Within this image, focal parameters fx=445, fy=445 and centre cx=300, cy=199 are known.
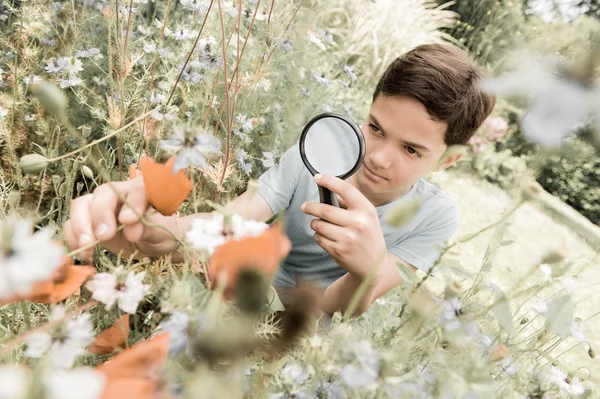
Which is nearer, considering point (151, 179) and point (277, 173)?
point (151, 179)

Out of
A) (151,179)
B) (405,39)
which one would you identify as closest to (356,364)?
(151,179)

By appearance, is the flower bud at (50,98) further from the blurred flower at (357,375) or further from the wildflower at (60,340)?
the blurred flower at (357,375)

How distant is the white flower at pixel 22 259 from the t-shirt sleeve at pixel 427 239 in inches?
33.8

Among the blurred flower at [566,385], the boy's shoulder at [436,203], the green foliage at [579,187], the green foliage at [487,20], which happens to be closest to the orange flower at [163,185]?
the blurred flower at [566,385]

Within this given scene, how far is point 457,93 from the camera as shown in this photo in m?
1.02

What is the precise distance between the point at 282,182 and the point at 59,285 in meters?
0.78

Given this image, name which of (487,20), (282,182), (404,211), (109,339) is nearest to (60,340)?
(109,339)

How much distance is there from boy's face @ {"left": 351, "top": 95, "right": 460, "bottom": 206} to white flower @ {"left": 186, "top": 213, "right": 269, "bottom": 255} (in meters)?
0.62

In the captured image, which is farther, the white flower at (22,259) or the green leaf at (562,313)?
the green leaf at (562,313)

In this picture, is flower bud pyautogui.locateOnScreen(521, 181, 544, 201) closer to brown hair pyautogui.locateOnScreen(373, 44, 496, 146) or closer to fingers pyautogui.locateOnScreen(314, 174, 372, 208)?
fingers pyautogui.locateOnScreen(314, 174, 372, 208)

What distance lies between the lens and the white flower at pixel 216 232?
0.96ft

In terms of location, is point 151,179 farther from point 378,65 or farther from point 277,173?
point 378,65

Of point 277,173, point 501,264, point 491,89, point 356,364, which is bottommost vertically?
point 501,264

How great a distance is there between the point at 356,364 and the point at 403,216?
118 millimetres
